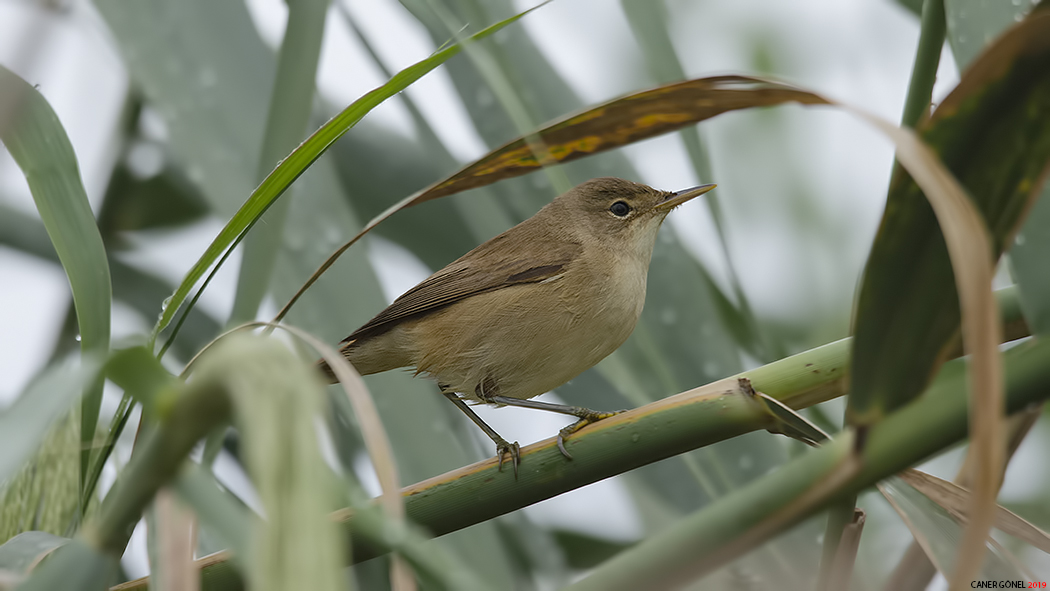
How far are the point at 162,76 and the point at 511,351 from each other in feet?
3.36

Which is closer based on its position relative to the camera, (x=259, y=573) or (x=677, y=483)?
(x=259, y=573)

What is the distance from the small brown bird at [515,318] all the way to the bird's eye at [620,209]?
18 cm

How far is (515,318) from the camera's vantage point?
7.30ft

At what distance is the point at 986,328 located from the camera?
1.94 feet

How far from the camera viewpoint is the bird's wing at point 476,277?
7.68ft

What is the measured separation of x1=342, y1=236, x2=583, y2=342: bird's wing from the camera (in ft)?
7.68

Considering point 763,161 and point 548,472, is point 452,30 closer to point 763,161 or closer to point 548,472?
point 548,472

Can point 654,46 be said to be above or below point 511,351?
above

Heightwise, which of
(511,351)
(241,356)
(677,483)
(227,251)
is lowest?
(241,356)

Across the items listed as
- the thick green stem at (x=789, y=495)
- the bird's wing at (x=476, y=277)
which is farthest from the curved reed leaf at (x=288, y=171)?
the bird's wing at (x=476, y=277)

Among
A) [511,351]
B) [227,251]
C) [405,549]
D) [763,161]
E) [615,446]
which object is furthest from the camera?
[763,161]

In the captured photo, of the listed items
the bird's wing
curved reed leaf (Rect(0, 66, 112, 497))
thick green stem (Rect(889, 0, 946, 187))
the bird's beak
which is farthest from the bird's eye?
curved reed leaf (Rect(0, 66, 112, 497))

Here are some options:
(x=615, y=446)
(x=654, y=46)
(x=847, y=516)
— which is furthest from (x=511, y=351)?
(x=847, y=516)

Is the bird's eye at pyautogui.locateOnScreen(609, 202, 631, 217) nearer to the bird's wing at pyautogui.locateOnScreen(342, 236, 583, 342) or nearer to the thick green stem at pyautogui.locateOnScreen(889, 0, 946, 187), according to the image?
the bird's wing at pyautogui.locateOnScreen(342, 236, 583, 342)
